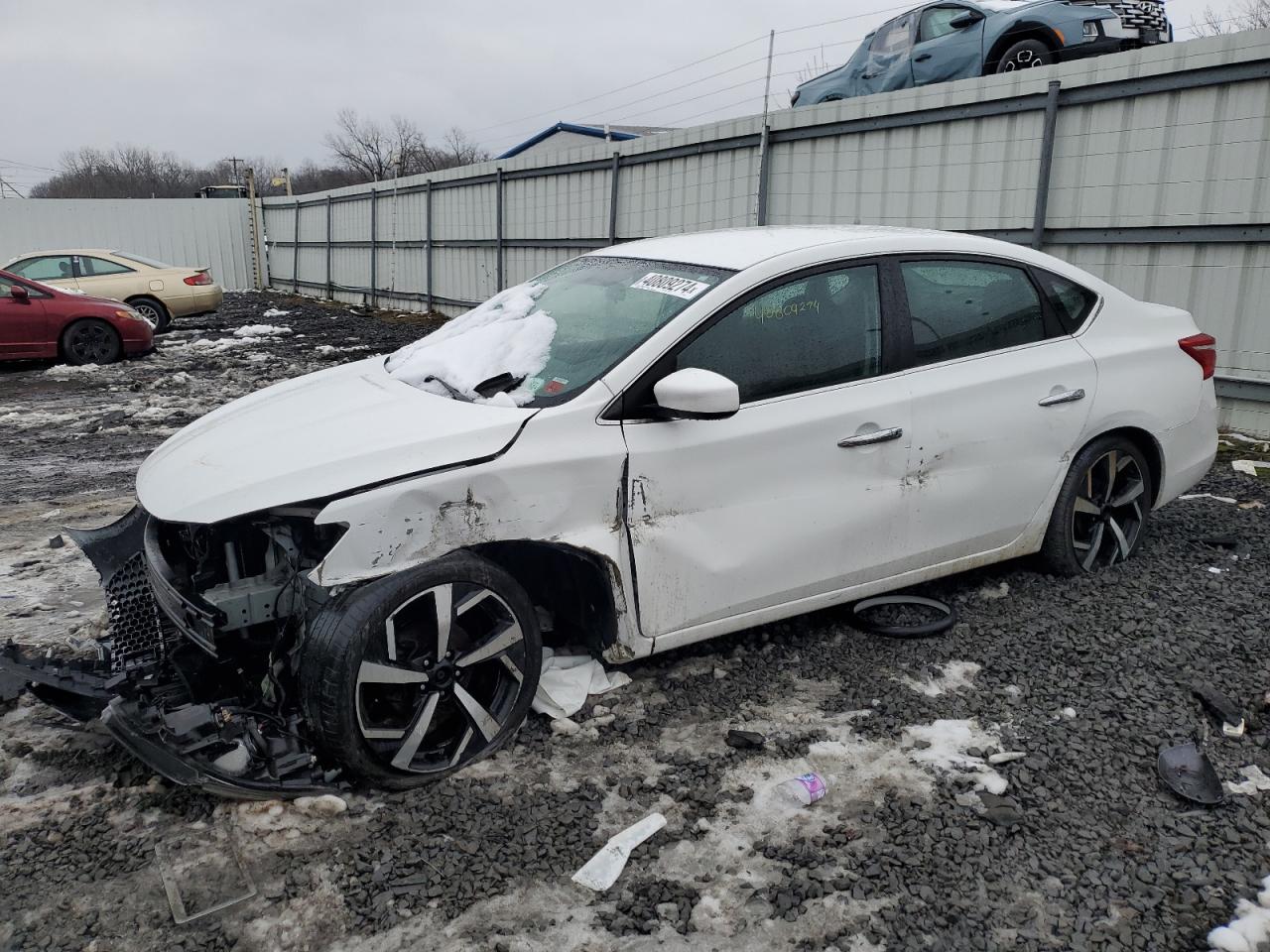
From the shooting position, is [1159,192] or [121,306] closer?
[1159,192]

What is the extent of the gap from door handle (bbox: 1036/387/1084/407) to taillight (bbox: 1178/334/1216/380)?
804 millimetres

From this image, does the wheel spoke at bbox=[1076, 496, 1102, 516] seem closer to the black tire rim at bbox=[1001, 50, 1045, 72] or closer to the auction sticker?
the auction sticker

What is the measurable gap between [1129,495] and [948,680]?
1.58 meters

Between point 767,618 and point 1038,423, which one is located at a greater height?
point 1038,423

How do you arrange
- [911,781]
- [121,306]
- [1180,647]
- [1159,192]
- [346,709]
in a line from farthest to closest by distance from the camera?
[121,306], [1159,192], [1180,647], [911,781], [346,709]

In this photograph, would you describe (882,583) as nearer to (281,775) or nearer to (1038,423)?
(1038,423)

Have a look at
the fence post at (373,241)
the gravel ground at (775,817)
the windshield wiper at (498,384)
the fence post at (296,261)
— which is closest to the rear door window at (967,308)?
the gravel ground at (775,817)

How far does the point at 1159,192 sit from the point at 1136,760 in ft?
19.4

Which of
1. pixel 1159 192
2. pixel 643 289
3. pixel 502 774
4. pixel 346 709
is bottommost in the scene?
pixel 502 774

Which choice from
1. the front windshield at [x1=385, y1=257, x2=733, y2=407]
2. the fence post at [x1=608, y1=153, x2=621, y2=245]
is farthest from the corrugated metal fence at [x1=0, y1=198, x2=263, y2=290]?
the front windshield at [x1=385, y1=257, x2=733, y2=407]

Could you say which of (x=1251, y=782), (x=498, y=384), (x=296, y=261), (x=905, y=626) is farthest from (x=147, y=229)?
(x=1251, y=782)

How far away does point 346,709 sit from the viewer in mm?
2760

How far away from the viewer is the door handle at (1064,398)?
4090mm

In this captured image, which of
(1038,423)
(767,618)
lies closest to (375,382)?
(767,618)
